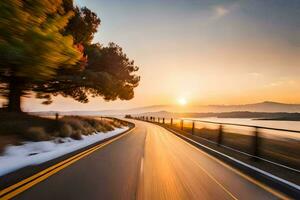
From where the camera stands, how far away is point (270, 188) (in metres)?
8.78

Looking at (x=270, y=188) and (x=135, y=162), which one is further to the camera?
(x=135, y=162)

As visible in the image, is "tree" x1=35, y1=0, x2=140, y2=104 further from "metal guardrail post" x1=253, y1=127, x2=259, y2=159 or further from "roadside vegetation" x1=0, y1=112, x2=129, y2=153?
"metal guardrail post" x1=253, y1=127, x2=259, y2=159

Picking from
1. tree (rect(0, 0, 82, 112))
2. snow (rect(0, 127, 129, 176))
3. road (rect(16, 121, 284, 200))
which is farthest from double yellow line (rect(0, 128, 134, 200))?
tree (rect(0, 0, 82, 112))

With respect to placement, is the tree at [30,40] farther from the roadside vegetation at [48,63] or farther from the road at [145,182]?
the road at [145,182]

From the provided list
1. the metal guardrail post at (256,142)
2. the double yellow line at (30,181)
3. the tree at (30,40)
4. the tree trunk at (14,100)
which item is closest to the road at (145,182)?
the double yellow line at (30,181)

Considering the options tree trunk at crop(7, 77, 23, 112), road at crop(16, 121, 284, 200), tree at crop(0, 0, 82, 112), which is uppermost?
tree at crop(0, 0, 82, 112)

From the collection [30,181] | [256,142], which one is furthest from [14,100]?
[256,142]

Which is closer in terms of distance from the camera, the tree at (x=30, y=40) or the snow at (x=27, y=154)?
the tree at (x=30, y=40)

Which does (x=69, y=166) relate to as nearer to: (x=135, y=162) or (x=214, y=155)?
(x=135, y=162)

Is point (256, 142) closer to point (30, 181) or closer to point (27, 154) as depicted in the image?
point (30, 181)

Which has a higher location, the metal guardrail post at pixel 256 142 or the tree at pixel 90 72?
the tree at pixel 90 72

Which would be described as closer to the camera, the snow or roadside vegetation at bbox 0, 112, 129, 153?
the snow

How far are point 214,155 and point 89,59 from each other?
14.8 metres

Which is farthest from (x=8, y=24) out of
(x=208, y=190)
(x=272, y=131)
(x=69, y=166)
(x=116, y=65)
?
(x=116, y=65)
